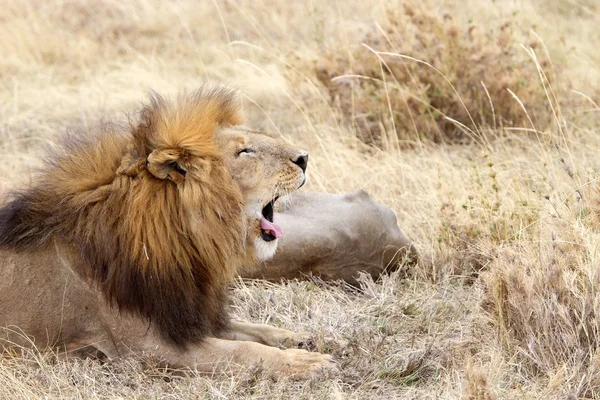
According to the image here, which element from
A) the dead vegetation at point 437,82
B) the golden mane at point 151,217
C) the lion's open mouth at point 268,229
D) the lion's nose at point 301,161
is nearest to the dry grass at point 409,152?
the dead vegetation at point 437,82

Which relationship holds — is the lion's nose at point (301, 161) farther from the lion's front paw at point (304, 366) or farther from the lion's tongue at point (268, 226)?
the lion's front paw at point (304, 366)

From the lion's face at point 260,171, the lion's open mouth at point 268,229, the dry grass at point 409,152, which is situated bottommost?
the dry grass at point 409,152

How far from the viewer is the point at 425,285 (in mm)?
5078

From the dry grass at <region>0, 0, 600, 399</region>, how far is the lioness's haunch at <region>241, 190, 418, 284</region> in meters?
0.10

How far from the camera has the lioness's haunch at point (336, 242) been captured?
5.11m

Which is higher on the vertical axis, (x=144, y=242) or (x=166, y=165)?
(x=166, y=165)

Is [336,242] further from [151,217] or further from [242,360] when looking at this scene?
[151,217]

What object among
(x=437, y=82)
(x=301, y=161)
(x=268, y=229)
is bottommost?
(x=437, y=82)

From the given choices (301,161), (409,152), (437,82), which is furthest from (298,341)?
(437,82)

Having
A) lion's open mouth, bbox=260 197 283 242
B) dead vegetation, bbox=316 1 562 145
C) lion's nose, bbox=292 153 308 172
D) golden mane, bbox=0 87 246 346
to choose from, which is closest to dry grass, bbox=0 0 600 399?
dead vegetation, bbox=316 1 562 145

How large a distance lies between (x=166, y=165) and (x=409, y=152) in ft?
11.5

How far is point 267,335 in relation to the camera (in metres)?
4.46

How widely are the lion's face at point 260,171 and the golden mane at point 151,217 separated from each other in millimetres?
77

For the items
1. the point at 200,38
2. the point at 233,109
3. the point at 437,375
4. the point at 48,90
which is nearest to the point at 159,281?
the point at 233,109
